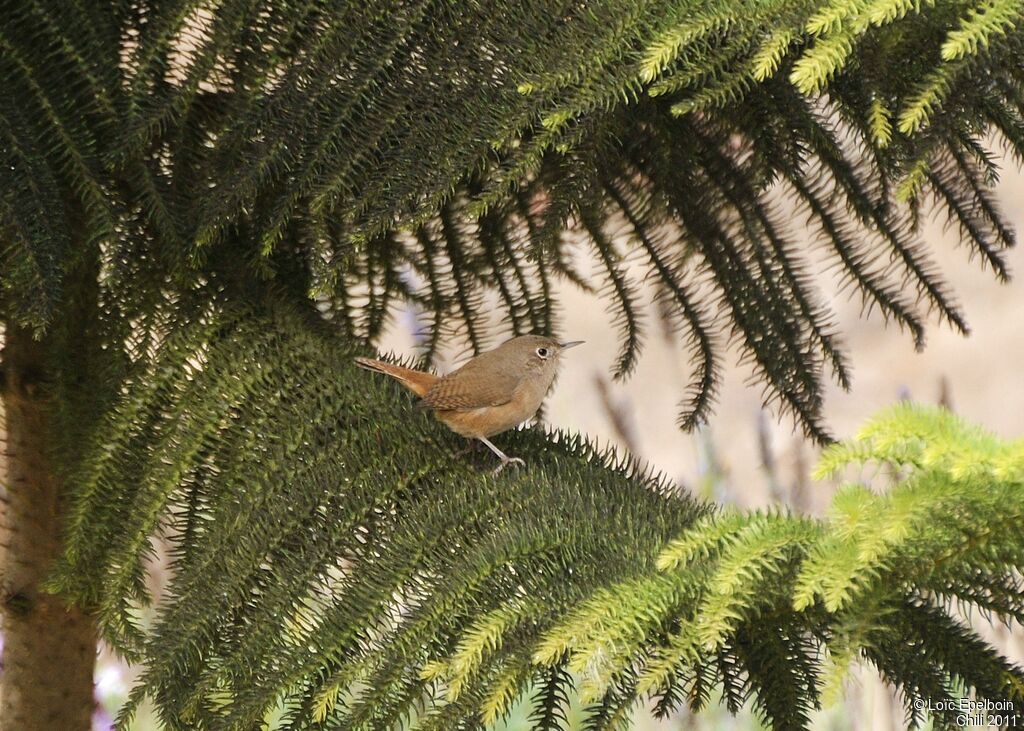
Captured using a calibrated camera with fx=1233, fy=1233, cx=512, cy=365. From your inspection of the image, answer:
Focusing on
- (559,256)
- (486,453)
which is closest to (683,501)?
(486,453)

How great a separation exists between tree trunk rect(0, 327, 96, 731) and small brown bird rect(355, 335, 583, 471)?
460 mm

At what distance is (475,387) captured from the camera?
1708mm

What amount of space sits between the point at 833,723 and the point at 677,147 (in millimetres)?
1562

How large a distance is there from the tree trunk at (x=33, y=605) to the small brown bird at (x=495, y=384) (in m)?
0.46

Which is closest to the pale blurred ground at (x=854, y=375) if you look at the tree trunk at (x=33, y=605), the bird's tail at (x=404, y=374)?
the bird's tail at (x=404, y=374)

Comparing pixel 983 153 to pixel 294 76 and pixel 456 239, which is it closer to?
pixel 456 239

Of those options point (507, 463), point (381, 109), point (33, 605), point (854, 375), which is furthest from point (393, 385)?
point (854, 375)

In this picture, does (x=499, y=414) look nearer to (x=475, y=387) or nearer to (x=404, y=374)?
(x=475, y=387)

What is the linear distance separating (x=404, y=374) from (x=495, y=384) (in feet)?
0.67

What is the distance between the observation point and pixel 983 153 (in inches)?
54.1

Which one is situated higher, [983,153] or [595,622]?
[983,153]

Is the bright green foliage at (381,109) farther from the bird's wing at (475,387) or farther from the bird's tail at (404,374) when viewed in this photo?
the bird's wing at (475,387)

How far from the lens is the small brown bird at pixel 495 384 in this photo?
1.59 meters

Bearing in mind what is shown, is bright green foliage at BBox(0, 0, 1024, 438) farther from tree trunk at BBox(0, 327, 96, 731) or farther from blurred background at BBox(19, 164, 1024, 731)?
blurred background at BBox(19, 164, 1024, 731)
